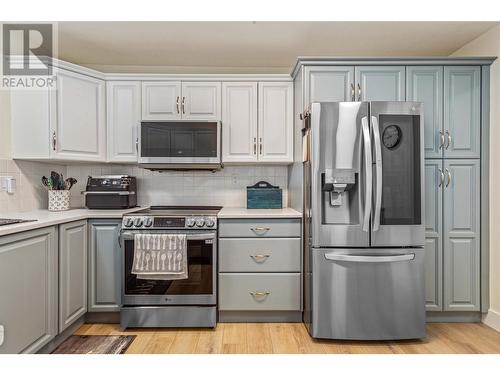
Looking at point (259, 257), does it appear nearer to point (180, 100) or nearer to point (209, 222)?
point (209, 222)

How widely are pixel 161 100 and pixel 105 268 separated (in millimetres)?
1500

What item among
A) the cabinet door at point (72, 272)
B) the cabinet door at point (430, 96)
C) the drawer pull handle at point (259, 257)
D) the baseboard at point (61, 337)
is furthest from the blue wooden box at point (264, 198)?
the baseboard at point (61, 337)

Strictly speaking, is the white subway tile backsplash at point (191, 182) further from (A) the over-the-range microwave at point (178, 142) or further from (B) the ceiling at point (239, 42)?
(B) the ceiling at point (239, 42)

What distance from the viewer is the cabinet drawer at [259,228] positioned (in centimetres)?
261

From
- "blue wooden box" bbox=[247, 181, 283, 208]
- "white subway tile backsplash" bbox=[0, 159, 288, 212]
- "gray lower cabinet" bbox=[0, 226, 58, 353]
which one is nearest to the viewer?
"gray lower cabinet" bbox=[0, 226, 58, 353]

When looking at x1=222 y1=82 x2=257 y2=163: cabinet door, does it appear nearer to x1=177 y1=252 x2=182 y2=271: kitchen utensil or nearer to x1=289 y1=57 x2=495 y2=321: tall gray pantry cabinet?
x1=289 y1=57 x2=495 y2=321: tall gray pantry cabinet

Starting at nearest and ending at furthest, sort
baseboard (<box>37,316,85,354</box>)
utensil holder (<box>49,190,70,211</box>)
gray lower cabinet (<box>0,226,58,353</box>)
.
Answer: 1. gray lower cabinet (<box>0,226,58,353</box>)
2. baseboard (<box>37,316,85,354</box>)
3. utensil holder (<box>49,190,70,211</box>)

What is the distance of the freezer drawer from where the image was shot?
2.28 m

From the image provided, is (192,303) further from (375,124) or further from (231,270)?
(375,124)

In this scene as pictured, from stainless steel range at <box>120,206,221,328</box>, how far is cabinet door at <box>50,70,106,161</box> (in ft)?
2.53

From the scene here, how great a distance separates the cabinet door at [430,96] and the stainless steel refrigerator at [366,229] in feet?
1.23

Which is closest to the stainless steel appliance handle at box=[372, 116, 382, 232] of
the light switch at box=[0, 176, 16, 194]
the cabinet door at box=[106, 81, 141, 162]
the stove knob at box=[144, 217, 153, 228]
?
the stove knob at box=[144, 217, 153, 228]
